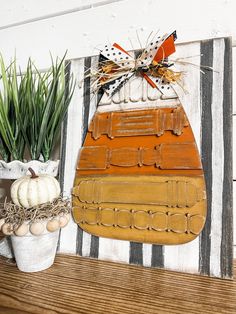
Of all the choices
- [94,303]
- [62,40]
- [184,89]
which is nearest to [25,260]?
[94,303]

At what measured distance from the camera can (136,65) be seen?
2.17 feet

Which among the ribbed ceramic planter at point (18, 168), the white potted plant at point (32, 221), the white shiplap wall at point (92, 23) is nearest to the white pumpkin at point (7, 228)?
the white potted plant at point (32, 221)

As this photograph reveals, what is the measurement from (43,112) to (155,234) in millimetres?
408

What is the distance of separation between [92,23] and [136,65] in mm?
314

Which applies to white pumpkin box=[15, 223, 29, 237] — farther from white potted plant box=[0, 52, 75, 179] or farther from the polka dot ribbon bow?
the polka dot ribbon bow

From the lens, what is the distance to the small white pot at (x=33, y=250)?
59 centimetres

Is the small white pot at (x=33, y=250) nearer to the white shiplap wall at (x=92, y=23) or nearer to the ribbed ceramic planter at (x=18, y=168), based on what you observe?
the ribbed ceramic planter at (x=18, y=168)

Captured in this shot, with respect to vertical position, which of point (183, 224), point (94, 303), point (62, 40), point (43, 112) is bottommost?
point (94, 303)

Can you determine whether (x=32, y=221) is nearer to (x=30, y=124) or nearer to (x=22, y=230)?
(x=22, y=230)

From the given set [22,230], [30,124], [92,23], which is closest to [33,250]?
[22,230]

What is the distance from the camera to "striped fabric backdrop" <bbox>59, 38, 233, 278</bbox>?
22.6 inches

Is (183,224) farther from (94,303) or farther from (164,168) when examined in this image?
(94,303)

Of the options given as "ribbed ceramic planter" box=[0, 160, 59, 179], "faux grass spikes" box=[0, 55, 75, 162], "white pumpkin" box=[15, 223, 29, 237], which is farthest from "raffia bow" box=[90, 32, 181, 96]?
"white pumpkin" box=[15, 223, 29, 237]

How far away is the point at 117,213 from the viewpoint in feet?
2.13
